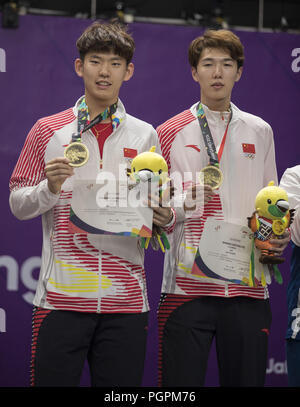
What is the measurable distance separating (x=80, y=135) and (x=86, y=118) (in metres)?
0.10

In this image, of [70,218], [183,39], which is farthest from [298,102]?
[70,218]

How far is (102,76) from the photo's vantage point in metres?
2.60

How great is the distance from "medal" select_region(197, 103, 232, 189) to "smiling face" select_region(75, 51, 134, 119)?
0.39 metres

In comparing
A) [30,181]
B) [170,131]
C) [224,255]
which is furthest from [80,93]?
[224,255]

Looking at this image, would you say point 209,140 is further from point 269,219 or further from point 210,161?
point 269,219

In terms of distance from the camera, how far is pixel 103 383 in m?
2.44

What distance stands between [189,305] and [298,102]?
1829 millimetres

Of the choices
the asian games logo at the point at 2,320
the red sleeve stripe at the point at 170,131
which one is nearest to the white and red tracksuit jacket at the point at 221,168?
the red sleeve stripe at the point at 170,131

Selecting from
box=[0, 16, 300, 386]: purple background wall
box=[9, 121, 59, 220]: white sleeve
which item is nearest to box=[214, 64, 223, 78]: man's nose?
box=[9, 121, 59, 220]: white sleeve

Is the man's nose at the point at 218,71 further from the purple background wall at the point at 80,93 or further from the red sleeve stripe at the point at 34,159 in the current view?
the purple background wall at the point at 80,93

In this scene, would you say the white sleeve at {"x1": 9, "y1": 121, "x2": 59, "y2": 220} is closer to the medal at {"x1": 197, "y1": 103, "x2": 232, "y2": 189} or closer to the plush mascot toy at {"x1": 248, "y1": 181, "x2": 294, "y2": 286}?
the medal at {"x1": 197, "y1": 103, "x2": 232, "y2": 189}

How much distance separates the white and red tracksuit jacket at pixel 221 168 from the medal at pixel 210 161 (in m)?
0.03

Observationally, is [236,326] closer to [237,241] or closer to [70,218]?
[237,241]
